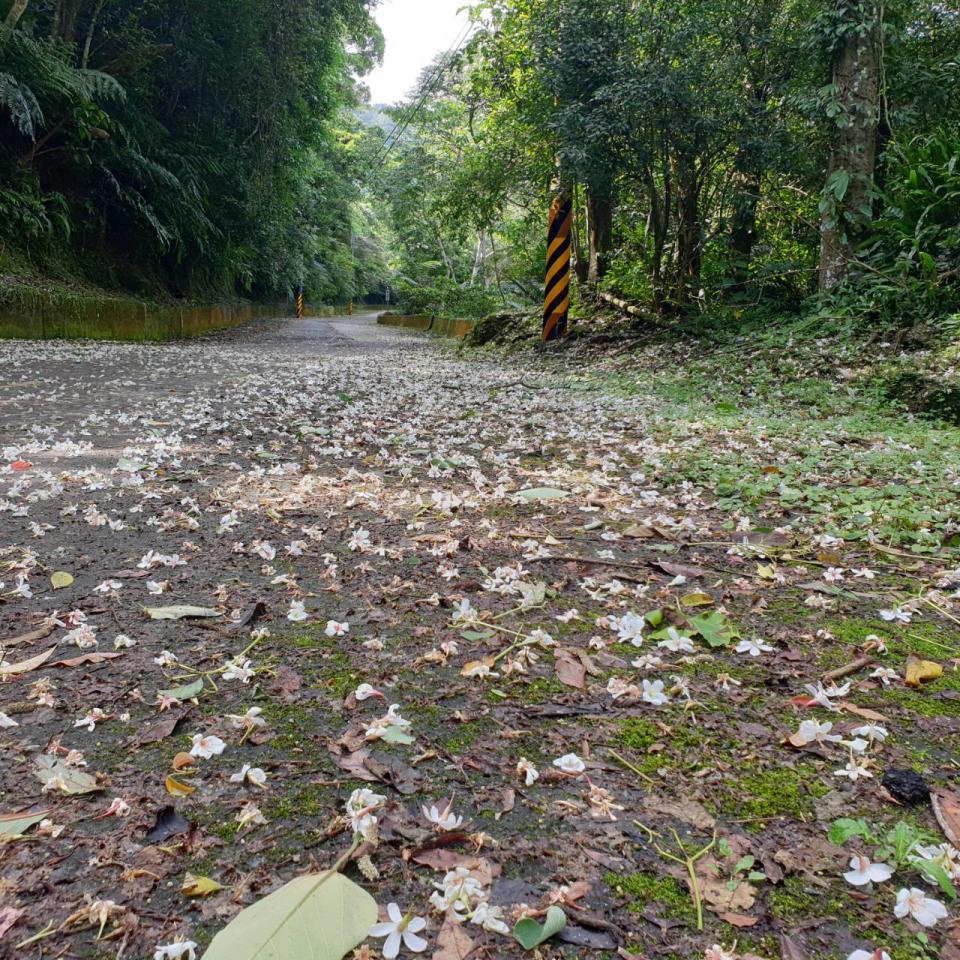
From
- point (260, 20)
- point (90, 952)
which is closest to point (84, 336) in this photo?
point (260, 20)

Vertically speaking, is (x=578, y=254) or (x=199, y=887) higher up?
(x=578, y=254)

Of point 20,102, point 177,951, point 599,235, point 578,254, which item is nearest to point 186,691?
point 177,951

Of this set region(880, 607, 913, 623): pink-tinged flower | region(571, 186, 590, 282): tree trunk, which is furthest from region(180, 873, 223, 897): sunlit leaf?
region(571, 186, 590, 282): tree trunk

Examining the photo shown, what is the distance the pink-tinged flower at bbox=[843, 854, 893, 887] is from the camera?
105cm

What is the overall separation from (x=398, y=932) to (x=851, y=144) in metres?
8.18

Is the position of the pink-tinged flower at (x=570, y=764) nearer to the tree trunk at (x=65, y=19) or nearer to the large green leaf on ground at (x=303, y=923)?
the large green leaf on ground at (x=303, y=923)

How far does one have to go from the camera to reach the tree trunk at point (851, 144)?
22.0ft

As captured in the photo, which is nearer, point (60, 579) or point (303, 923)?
point (303, 923)

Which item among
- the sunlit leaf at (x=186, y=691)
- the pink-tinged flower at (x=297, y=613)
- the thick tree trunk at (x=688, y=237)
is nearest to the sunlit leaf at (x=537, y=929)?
the sunlit leaf at (x=186, y=691)

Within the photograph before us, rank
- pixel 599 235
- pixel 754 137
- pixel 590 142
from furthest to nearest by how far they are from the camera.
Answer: pixel 599 235, pixel 590 142, pixel 754 137

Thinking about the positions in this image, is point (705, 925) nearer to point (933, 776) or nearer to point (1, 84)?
point (933, 776)

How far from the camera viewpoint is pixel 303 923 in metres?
0.96

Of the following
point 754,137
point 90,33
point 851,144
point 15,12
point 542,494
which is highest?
point 90,33

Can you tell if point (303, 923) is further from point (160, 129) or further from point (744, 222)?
point (160, 129)
